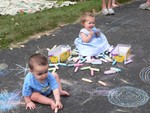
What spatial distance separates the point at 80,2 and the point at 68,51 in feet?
12.3

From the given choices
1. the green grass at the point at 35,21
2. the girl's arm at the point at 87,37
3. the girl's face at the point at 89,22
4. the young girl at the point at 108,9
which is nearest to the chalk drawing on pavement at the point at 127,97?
the girl's arm at the point at 87,37

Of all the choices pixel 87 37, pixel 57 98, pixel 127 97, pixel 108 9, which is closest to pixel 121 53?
pixel 87 37

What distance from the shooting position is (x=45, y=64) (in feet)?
10.9

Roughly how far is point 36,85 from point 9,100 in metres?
0.41

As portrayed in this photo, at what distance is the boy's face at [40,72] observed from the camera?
3309 millimetres

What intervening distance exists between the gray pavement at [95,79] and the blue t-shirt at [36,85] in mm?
171

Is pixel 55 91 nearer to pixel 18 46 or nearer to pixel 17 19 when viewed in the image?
pixel 18 46

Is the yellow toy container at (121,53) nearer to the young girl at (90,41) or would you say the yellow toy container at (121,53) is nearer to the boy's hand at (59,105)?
the young girl at (90,41)

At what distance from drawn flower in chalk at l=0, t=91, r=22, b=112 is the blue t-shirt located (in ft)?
0.59

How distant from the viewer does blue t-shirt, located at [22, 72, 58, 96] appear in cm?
347

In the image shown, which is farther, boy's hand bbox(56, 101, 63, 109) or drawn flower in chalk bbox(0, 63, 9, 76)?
drawn flower in chalk bbox(0, 63, 9, 76)

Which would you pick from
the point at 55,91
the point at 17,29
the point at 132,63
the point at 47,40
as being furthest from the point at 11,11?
the point at 55,91

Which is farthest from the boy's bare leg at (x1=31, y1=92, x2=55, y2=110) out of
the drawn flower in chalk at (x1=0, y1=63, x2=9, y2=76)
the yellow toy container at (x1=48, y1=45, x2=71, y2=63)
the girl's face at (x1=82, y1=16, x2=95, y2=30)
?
the girl's face at (x1=82, y1=16, x2=95, y2=30)

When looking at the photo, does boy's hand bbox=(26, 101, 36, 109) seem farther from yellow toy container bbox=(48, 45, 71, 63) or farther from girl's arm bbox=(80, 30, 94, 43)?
girl's arm bbox=(80, 30, 94, 43)
